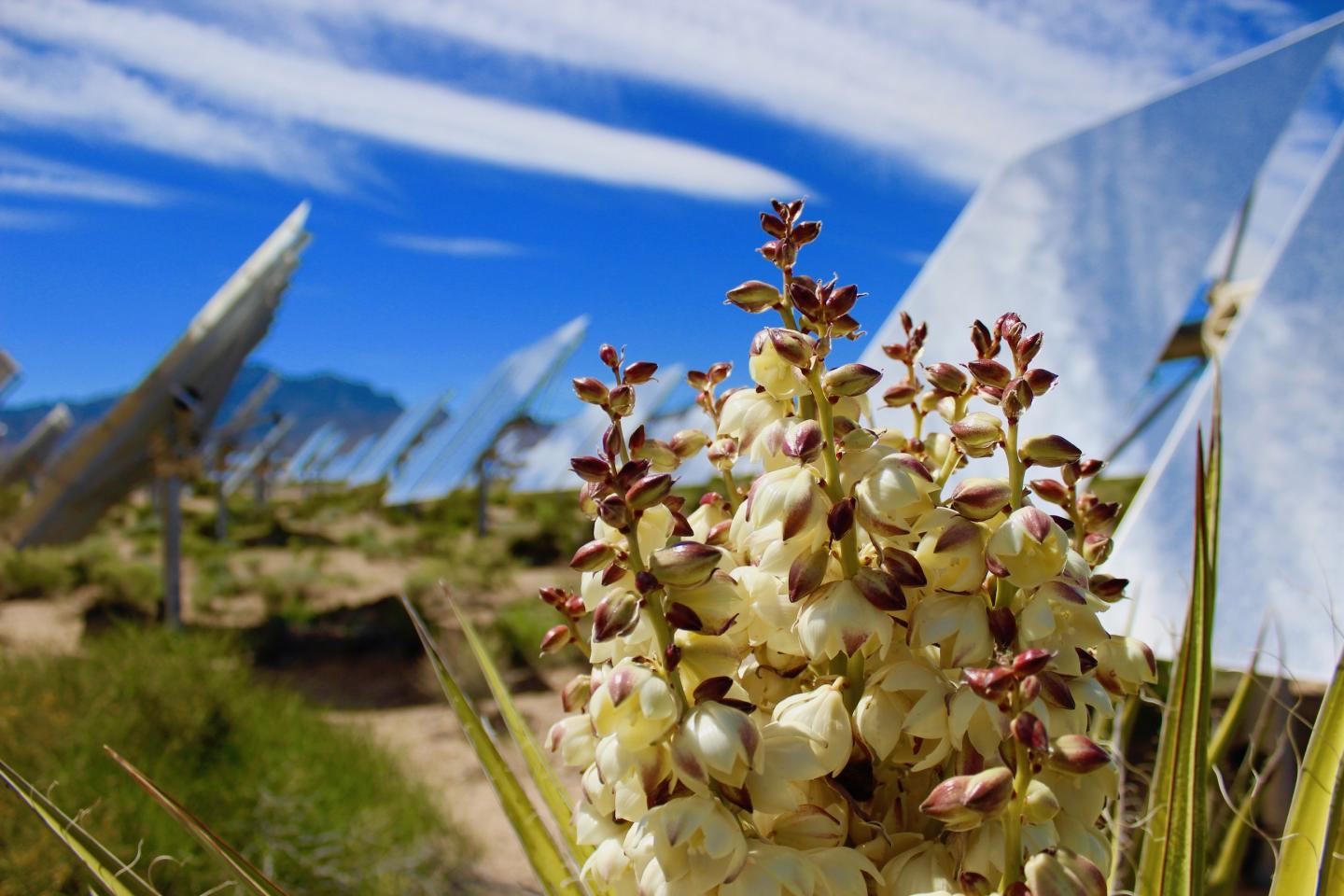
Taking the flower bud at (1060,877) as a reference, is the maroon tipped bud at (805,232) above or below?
above

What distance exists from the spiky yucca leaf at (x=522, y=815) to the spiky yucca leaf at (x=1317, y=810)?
0.47m

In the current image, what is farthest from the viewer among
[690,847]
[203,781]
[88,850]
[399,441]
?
[399,441]

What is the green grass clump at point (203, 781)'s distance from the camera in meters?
2.93

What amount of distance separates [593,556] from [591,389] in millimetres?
104

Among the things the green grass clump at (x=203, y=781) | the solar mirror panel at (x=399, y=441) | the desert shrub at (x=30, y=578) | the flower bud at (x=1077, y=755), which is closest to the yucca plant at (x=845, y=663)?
the flower bud at (x=1077, y=755)

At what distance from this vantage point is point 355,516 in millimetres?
23656

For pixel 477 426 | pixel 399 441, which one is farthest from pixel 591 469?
pixel 399 441

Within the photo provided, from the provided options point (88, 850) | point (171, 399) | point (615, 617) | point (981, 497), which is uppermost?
point (171, 399)

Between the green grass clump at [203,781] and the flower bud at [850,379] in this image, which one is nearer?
the flower bud at [850,379]

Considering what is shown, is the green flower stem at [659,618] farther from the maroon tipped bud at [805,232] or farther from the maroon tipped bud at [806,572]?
the maroon tipped bud at [805,232]

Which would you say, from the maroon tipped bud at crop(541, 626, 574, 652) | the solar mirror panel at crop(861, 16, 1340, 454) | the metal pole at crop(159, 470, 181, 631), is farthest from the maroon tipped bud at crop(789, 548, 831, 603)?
the metal pole at crop(159, 470, 181, 631)

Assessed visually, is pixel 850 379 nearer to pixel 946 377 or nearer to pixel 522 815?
pixel 946 377

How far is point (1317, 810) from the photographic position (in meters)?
0.62

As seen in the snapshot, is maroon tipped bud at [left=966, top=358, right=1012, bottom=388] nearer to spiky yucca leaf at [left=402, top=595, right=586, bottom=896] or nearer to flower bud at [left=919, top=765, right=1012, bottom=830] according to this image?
flower bud at [left=919, top=765, right=1012, bottom=830]
